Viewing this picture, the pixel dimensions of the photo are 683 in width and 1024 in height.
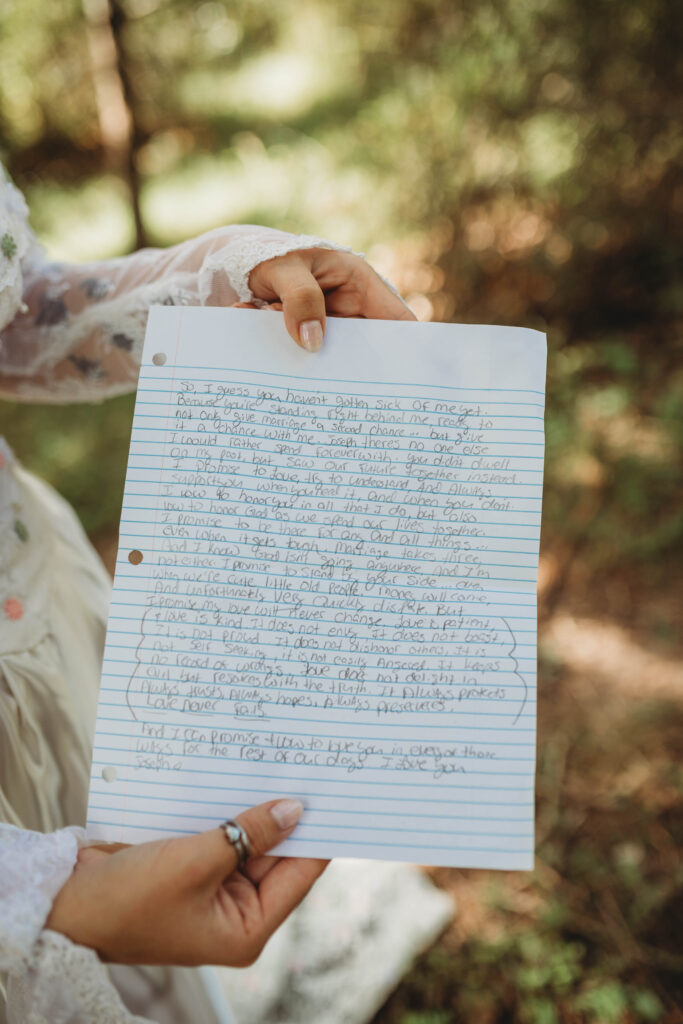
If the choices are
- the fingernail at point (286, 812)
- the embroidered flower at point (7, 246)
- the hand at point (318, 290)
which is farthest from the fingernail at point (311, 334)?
the fingernail at point (286, 812)

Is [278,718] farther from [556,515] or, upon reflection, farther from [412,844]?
[556,515]

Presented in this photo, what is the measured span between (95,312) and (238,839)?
62cm

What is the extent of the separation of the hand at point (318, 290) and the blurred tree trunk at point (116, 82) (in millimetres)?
2552

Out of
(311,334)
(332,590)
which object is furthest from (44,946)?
(311,334)

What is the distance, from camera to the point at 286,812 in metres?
0.64

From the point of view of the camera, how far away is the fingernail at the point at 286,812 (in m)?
0.64

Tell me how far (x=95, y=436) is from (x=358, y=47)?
9.43 feet

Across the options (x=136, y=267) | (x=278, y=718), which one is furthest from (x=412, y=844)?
(x=136, y=267)

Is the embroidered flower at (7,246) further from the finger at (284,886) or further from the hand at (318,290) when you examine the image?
the finger at (284,886)

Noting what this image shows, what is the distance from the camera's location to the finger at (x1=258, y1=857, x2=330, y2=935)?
63cm

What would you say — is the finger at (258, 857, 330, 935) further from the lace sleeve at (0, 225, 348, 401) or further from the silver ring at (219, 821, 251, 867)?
the lace sleeve at (0, 225, 348, 401)

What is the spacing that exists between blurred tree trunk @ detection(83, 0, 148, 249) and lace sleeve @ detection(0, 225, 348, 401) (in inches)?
93.2

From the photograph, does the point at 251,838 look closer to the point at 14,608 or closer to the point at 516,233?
the point at 14,608

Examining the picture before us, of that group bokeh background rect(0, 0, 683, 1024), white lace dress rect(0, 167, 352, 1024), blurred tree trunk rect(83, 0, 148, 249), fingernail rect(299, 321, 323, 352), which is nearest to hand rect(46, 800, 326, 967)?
white lace dress rect(0, 167, 352, 1024)
